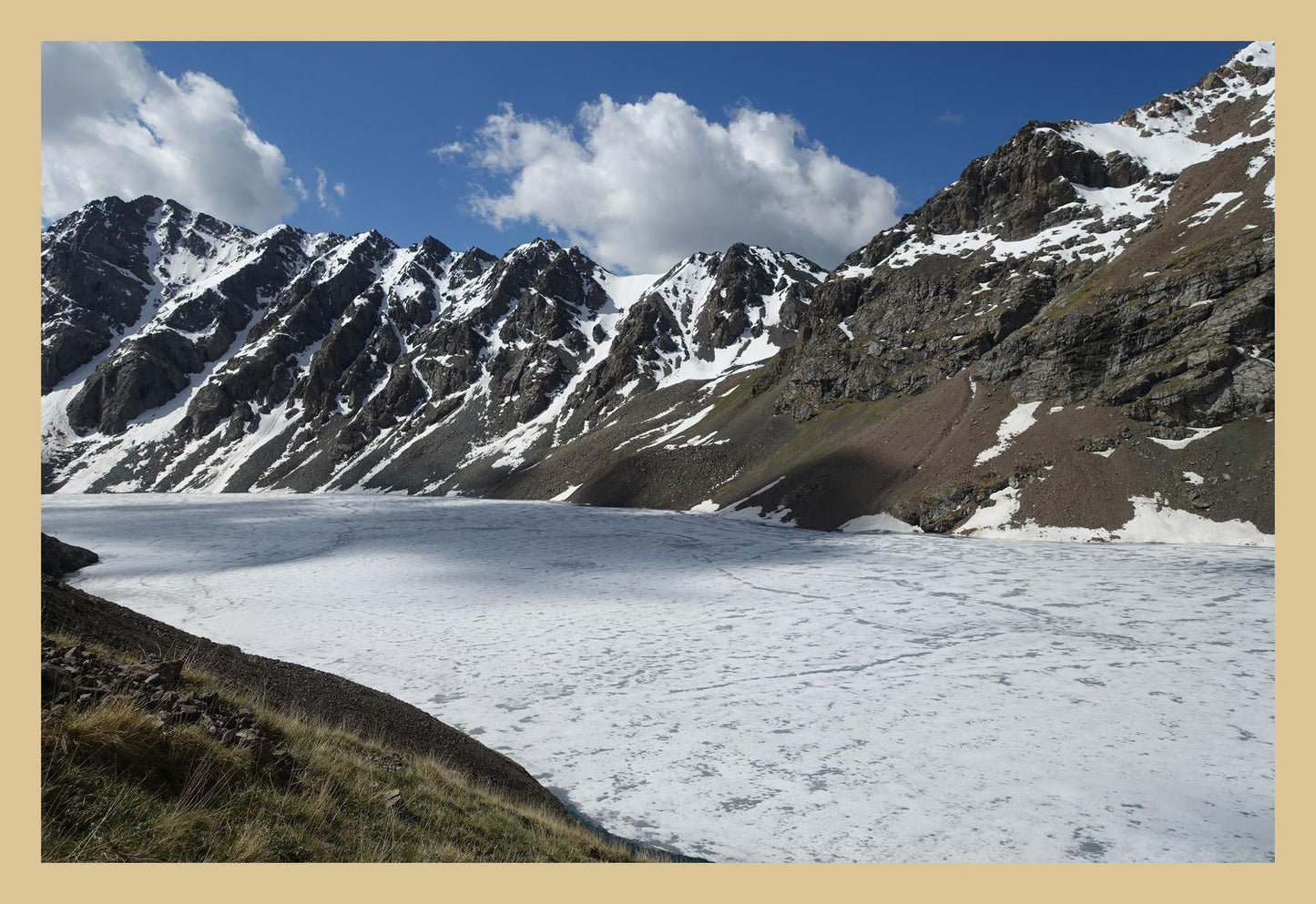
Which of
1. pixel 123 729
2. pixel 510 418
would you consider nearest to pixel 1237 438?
pixel 123 729

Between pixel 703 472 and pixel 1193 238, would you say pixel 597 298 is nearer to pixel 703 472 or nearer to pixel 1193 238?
pixel 703 472

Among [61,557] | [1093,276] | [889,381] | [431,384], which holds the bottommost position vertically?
[61,557]

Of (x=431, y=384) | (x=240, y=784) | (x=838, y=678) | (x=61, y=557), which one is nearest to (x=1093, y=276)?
(x=838, y=678)

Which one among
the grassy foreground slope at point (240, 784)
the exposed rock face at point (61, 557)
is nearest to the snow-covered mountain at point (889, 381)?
the grassy foreground slope at point (240, 784)

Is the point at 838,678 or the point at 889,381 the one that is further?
the point at 889,381

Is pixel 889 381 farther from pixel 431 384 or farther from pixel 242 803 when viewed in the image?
pixel 431 384

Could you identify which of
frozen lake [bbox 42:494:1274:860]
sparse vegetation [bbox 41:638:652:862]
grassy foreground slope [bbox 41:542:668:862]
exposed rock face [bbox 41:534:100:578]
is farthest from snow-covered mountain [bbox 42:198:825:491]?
sparse vegetation [bbox 41:638:652:862]

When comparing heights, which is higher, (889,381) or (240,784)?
(889,381)
